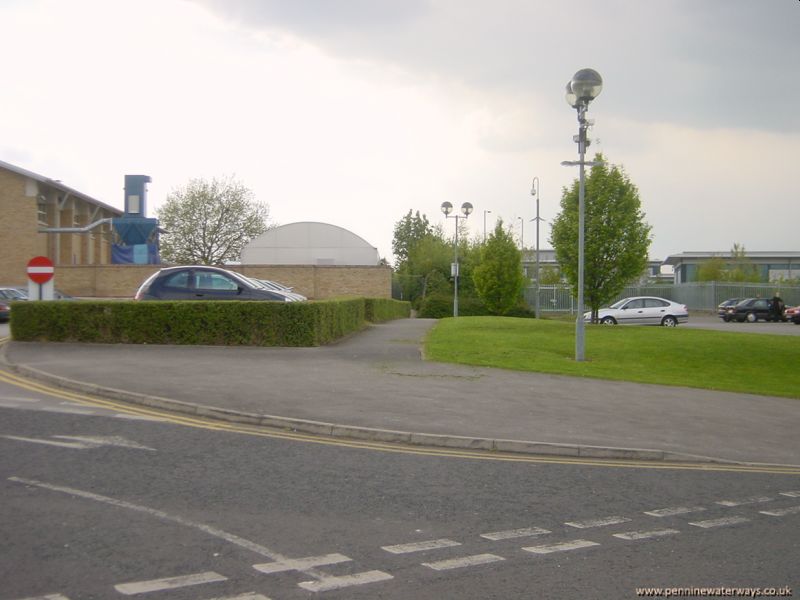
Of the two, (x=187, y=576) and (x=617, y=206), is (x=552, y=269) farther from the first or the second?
(x=187, y=576)

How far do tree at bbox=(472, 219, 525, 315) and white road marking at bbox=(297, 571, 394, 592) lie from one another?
41.3 metres

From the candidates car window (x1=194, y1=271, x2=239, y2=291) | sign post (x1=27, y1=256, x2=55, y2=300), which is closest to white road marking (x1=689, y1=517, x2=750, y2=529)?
car window (x1=194, y1=271, x2=239, y2=291)

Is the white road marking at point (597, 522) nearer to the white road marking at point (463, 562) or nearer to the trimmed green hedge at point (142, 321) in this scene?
the white road marking at point (463, 562)

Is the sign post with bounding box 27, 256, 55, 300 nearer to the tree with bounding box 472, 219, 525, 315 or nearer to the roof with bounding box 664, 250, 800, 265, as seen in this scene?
the tree with bounding box 472, 219, 525, 315

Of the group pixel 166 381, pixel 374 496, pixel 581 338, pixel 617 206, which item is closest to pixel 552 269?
pixel 617 206

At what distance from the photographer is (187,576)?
491 cm

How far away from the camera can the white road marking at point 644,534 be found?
20.1 feet

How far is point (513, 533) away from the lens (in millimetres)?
6137

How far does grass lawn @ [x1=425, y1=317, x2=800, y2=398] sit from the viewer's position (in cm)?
1758

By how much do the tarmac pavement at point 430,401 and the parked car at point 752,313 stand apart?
36.1 metres

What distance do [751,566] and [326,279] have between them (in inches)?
1667

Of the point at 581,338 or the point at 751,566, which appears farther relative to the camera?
the point at 581,338

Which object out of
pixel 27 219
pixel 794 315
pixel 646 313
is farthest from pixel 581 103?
pixel 27 219

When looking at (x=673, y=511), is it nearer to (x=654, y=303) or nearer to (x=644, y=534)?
(x=644, y=534)
